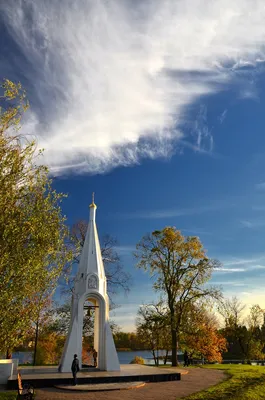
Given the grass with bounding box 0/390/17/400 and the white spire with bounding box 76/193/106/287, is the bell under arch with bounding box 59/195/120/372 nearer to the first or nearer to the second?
the white spire with bounding box 76/193/106/287

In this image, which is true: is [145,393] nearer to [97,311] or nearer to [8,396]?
[8,396]

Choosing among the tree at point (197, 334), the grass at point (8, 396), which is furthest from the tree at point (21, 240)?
the tree at point (197, 334)

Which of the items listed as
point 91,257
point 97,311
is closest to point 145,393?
point 97,311

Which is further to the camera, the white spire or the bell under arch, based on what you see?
the white spire

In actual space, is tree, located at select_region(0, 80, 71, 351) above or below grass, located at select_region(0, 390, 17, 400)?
above

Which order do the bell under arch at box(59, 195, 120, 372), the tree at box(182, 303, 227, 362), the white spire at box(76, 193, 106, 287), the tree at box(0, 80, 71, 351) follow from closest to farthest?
the tree at box(0, 80, 71, 351) → the bell under arch at box(59, 195, 120, 372) → the white spire at box(76, 193, 106, 287) → the tree at box(182, 303, 227, 362)

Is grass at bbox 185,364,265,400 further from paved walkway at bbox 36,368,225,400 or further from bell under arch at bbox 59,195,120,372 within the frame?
bell under arch at bbox 59,195,120,372

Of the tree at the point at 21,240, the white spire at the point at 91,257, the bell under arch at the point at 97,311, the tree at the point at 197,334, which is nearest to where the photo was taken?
the tree at the point at 21,240

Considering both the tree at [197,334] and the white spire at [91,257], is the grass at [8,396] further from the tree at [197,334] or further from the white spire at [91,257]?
the tree at [197,334]

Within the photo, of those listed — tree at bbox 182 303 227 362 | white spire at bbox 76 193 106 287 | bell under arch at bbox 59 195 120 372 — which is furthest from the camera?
tree at bbox 182 303 227 362

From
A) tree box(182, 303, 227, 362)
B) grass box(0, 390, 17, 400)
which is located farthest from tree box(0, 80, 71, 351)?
tree box(182, 303, 227, 362)

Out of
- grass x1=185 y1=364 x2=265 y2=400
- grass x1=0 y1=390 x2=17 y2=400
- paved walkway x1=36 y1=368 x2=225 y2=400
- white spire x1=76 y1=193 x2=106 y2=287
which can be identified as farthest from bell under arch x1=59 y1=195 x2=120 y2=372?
grass x1=185 y1=364 x2=265 y2=400

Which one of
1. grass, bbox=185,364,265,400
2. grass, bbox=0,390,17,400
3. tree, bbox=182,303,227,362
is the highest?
tree, bbox=182,303,227,362

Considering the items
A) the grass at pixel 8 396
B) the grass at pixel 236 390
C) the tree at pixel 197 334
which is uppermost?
the tree at pixel 197 334
